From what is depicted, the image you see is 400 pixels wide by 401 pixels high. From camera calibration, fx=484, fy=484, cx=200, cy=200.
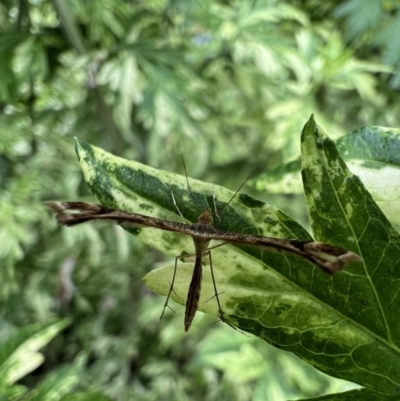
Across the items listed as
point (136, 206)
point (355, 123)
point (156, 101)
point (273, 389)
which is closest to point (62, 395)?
point (136, 206)

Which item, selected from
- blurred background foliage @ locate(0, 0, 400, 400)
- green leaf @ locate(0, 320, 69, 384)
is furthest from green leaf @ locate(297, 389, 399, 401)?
blurred background foliage @ locate(0, 0, 400, 400)

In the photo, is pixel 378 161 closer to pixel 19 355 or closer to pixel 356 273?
pixel 356 273

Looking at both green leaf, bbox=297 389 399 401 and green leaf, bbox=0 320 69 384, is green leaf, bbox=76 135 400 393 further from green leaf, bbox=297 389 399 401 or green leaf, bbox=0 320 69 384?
green leaf, bbox=0 320 69 384

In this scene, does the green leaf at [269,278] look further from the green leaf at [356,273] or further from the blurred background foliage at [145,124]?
the blurred background foliage at [145,124]

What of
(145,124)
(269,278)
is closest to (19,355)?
(269,278)

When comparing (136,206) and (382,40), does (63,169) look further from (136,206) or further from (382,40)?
(136,206)
